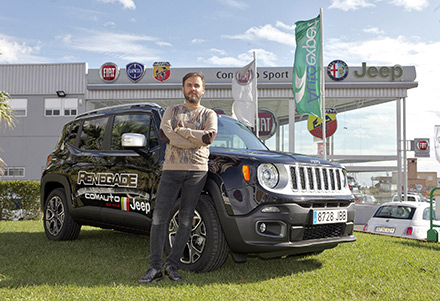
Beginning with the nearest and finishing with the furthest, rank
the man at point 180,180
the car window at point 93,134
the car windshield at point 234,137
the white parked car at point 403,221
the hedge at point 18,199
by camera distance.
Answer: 1. the man at point 180,180
2. the car windshield at point 234,137
3. the car window at point 93,134
4. the white parked car at point 403,221
5. the hedge at point 18,199

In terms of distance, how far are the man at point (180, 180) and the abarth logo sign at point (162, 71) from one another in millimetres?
19018

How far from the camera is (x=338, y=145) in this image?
22.1 m

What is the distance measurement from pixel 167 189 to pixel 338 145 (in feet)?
62.9

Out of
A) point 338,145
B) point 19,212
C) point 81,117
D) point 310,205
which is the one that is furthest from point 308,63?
point 338,145

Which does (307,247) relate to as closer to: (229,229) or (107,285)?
(229,229)

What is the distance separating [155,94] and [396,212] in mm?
15464

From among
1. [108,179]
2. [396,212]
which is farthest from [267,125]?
[108,179]

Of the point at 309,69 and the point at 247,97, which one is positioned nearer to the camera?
the point at 309,69

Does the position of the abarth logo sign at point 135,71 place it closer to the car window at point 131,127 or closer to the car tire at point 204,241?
the car window at point 131,127

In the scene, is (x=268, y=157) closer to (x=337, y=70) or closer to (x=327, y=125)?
(x=327, y=125)

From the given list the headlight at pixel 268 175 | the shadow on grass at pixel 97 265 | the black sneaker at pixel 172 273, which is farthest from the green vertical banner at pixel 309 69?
the black sneaker at pixel 172 273

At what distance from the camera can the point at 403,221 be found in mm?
9492

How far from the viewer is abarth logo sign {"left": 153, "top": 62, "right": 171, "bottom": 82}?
74.4 ft

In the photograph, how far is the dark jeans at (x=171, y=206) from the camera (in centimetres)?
402
